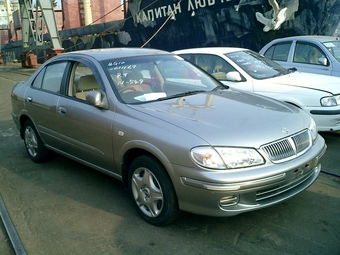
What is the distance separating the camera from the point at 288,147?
3281 millimetres

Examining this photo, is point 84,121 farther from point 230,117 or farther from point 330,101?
point 330,101

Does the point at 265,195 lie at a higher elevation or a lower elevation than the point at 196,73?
lower

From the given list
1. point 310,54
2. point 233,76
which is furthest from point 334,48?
point 233,76

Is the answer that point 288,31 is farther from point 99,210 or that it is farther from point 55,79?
point 99,210

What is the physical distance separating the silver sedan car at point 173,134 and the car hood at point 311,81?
1.81 metres

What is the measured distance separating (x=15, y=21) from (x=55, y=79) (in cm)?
4221

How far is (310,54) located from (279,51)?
75 centimetres

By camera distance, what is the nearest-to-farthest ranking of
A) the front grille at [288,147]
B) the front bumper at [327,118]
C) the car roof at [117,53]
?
1. the front grille at [288,147]
2. the car roof at [117,53]
3. the front bumper at [327,118]

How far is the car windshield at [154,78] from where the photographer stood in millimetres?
4043

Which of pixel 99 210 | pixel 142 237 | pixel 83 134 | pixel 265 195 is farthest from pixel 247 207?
pixel 83 134

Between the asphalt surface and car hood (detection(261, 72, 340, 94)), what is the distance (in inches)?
56.9

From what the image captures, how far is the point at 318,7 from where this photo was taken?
12.0 meters

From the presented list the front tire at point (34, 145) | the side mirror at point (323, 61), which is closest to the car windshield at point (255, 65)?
the side mirror at point (323, 61)

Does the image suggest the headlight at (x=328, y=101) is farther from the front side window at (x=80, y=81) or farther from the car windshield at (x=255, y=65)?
the front side window at (x=80, y=81)
